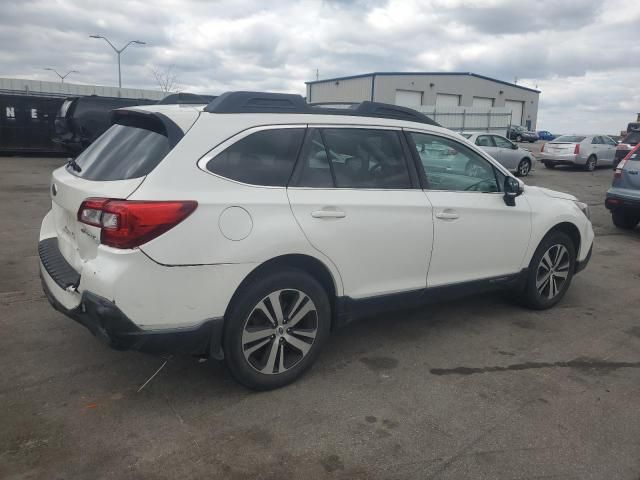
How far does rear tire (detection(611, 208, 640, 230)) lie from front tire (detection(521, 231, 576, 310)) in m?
4.94

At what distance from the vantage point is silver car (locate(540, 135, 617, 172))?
842 inches

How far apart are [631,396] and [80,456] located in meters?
3.26

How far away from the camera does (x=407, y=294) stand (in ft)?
12.8

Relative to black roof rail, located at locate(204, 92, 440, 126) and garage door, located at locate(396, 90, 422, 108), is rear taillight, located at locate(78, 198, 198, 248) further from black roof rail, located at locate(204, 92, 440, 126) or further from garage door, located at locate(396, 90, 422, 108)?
garage door, located at locate(396, 90, 422, 108)

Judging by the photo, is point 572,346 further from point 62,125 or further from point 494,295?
point 62,125

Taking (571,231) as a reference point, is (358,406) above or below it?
below

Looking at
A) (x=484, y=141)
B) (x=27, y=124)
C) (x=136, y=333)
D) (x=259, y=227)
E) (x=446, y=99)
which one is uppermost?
(x=446, y=99)

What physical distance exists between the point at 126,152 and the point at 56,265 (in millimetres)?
845

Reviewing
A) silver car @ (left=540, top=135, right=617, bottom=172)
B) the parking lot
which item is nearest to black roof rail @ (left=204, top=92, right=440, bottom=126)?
the parking lot

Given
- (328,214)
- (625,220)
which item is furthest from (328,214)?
(625,220)

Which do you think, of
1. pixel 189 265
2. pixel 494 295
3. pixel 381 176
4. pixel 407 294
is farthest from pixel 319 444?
pixel 494 295

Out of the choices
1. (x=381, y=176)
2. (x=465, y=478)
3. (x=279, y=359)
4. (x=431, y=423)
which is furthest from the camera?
(x=381, y=176)

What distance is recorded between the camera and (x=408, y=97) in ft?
158

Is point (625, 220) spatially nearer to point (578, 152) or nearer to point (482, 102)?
point (578, 152)
